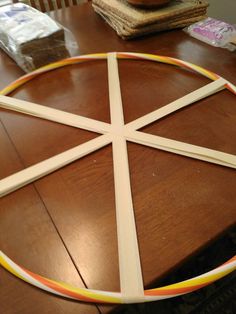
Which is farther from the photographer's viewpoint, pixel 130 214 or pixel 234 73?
A: pixel 234 73

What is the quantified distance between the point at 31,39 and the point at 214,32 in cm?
51

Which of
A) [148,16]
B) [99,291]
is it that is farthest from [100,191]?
[148,16]

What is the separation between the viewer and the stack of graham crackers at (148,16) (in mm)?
754

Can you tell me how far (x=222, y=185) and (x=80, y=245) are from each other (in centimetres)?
24

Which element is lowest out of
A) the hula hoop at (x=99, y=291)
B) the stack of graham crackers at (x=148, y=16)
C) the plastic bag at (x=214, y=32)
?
the hula hoop at (x=99, y=291)

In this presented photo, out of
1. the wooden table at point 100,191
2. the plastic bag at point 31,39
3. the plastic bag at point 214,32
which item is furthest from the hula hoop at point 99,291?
the plastic bag at point 214,32

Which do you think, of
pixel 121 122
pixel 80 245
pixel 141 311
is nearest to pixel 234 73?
pixel 121 122

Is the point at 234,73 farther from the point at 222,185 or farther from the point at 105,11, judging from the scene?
the point at 105,11

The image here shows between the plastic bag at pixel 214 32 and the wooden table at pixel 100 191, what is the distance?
114 millimetres

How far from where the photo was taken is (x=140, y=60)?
27.6 inches

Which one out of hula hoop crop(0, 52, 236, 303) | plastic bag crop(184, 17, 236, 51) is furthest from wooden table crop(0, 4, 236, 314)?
plastic bag crop(184, 17, 236, 51)

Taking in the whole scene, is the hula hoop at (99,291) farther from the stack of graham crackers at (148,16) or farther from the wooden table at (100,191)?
the stack of graham crackers at (148,16)

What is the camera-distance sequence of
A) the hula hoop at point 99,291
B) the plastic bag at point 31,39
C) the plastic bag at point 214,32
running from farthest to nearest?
the plastic bag at point 214,32
the plastic bag at point 31,39
the hula hoop at point 99,291

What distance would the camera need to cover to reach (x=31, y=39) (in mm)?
605
